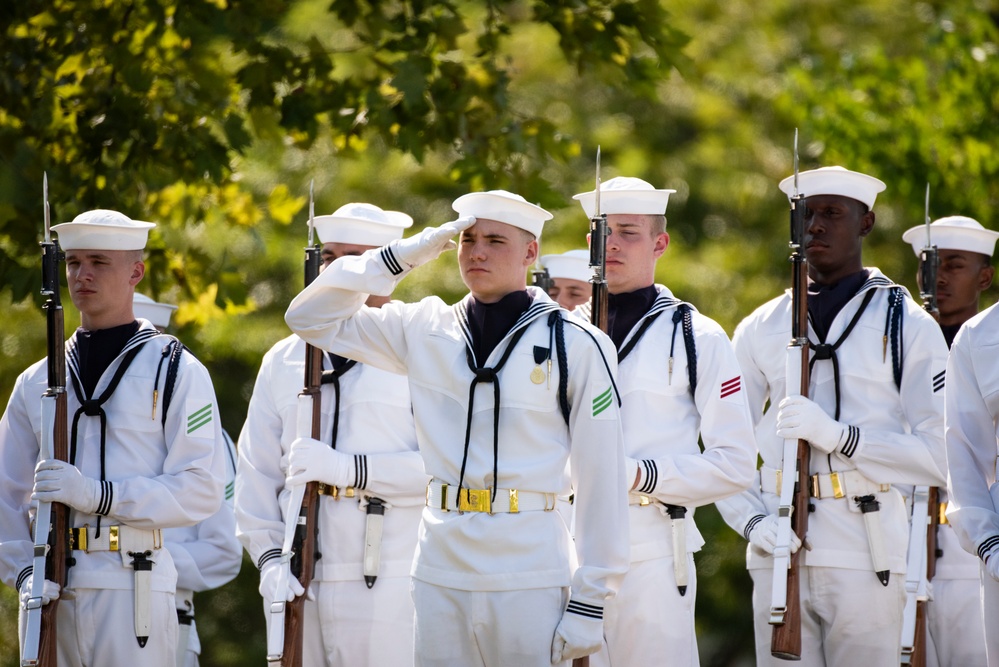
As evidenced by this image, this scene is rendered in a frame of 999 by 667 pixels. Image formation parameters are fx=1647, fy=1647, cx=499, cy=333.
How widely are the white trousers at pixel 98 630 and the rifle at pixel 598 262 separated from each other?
2.64 meters

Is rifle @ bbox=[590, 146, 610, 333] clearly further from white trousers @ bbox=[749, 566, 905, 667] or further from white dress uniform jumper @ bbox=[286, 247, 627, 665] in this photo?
white trousers @ bbox=[749, 566, 905, 667]

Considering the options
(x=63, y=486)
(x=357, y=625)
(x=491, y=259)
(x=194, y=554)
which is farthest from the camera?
(x=194, y=554)

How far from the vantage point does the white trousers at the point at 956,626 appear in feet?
30.2

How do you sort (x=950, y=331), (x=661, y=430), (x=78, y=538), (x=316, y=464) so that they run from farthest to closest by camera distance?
1. (x=950, y=331)
2. (x=316, y=464)
3. (x=661, y=430)
4. (x=78, y=538)

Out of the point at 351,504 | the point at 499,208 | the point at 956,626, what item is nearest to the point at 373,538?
the point at 351,504

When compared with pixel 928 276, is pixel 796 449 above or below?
below

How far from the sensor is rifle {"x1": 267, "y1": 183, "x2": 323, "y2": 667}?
816cm

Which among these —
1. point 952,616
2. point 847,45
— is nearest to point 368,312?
point 952,616

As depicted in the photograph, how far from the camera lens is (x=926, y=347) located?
835 centimetres

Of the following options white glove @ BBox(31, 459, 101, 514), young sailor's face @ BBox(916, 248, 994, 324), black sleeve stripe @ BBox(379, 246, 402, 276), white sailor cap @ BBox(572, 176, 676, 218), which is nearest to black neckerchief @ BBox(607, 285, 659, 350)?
white sailor cap @ BBox(572, 176, 676, 218)

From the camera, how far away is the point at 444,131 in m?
10.9

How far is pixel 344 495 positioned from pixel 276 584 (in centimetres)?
59

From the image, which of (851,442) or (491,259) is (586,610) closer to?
(491,259)

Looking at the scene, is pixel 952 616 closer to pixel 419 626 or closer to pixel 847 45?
pixel 419 626
